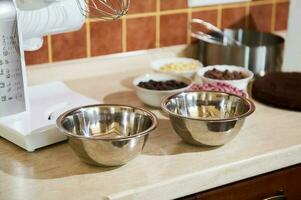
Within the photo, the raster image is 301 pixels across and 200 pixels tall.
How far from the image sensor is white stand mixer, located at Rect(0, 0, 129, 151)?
1164 millimetres

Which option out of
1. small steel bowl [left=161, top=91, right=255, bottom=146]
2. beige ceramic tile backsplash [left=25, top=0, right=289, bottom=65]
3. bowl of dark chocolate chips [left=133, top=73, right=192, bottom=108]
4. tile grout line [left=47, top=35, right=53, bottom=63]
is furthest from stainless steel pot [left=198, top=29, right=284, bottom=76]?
tile grout line [left=47, top=35, right=53, bottom=63]

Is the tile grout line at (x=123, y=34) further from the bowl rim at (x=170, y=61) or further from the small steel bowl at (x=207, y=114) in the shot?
the small steel bowl at (x=207, y=114)

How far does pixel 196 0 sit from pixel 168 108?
22.7 inches

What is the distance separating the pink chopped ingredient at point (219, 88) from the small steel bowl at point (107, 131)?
232 millimetres

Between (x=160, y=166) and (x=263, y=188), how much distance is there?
228 millimetres

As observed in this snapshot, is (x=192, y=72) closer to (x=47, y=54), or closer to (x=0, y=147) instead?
(x=47, y=54)

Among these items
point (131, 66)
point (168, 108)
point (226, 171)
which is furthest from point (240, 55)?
point (226, 171)

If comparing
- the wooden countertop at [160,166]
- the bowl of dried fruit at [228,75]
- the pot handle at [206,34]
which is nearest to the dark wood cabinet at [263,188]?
the wooden countertop at [160,166]

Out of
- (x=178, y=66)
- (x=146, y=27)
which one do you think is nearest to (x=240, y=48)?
(x=178, y=66)

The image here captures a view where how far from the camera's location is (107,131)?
3.99 feet

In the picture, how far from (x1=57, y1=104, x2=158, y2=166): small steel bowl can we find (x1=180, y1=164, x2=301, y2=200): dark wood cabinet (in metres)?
0.14

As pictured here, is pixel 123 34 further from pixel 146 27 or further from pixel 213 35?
pixel 213 35

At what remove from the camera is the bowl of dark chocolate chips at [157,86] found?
138 cm

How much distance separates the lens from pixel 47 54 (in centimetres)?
156
